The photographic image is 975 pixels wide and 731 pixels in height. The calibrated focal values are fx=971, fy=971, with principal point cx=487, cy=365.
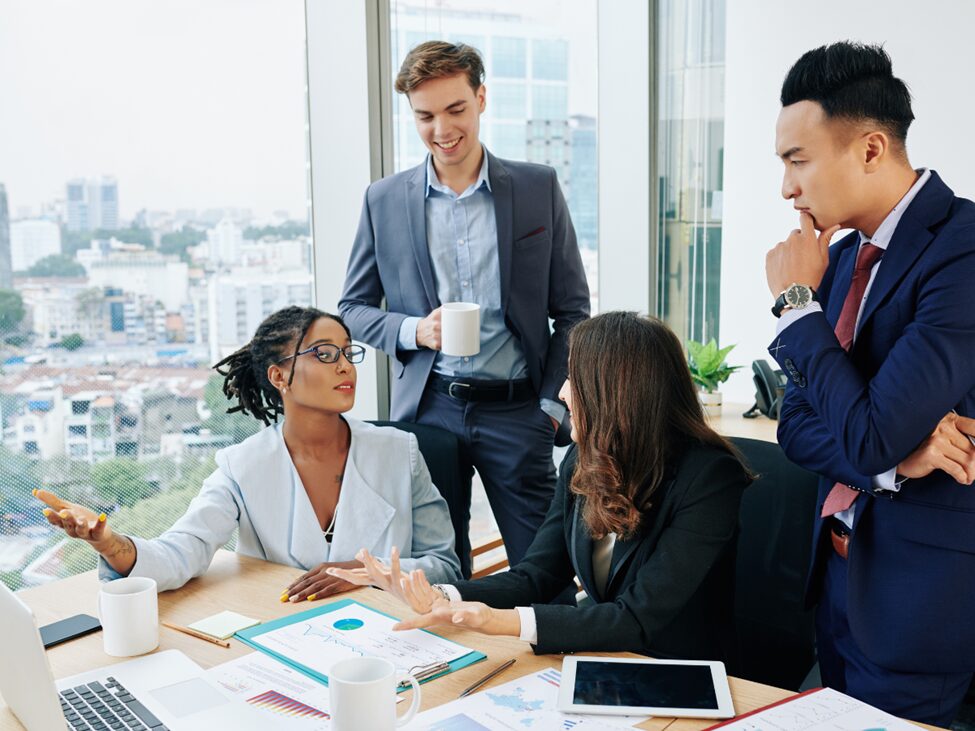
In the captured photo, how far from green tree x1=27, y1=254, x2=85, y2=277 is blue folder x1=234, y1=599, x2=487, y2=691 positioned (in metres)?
1.30

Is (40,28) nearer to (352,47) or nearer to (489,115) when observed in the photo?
(352,47)

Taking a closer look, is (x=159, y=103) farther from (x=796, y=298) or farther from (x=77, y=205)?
(x=796, y=298)

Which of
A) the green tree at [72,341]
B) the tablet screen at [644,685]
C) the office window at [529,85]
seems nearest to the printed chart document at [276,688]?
the tablet screen at [644,685]

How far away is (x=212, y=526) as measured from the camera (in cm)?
210

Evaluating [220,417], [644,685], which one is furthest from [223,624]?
[220,417]

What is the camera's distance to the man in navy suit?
1539mm

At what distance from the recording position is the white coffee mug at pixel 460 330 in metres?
2.36

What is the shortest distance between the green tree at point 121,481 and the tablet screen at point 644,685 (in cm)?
167

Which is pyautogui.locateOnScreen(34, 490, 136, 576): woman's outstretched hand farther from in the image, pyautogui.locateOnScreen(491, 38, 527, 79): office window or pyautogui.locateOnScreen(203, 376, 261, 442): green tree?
pyautogui.locateOnScreen(491, 38, 527, 79): office window

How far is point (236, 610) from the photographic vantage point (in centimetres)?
183

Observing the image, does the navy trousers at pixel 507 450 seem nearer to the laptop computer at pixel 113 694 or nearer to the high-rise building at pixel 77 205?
the high-rise building at pixel 77 205

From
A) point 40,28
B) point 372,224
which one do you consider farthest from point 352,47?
point 40,28

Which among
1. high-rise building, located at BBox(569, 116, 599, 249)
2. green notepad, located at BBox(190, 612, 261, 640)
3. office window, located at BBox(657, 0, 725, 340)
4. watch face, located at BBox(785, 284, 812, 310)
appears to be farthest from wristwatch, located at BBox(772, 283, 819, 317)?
office window, located at BBox(657, 0, 725, 340)

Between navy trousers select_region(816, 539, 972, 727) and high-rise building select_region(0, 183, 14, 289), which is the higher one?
high-rise building select_region(0, 183, 14, 289)
